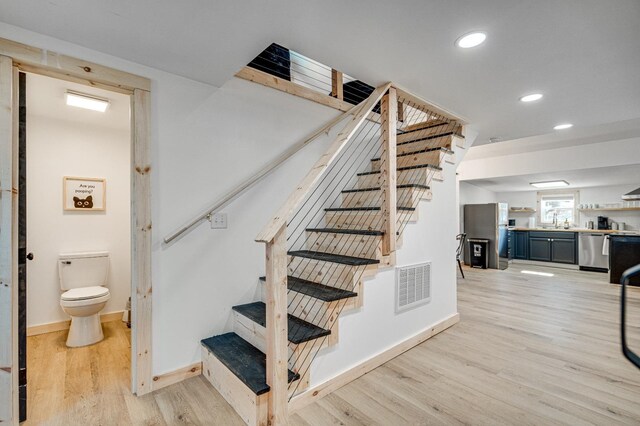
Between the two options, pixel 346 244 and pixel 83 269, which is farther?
pixel 83 269

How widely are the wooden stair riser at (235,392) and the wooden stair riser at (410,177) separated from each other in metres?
2.30

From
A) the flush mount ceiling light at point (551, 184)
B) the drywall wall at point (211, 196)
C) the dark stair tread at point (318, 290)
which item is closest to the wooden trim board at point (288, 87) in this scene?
the drywall wall at point (211, 196)

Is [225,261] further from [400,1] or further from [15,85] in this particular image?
[400,1]

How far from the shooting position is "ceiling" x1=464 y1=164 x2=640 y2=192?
5.63 m

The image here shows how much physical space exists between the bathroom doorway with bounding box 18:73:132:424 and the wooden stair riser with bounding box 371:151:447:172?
265 cm

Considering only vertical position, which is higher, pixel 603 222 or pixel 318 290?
pixel 603 222

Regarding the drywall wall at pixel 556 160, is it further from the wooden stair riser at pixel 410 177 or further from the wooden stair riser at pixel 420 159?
the wooden stair riser at pixel 410 177

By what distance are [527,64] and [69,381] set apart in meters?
4.03

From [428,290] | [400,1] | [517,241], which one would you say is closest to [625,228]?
[517,241]

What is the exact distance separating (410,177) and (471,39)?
1.54 m

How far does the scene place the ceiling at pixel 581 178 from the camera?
563 cm

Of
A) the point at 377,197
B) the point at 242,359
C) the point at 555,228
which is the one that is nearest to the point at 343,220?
the point at 377,197

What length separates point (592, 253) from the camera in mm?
6926

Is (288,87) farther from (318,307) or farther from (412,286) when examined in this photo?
(412,286)
